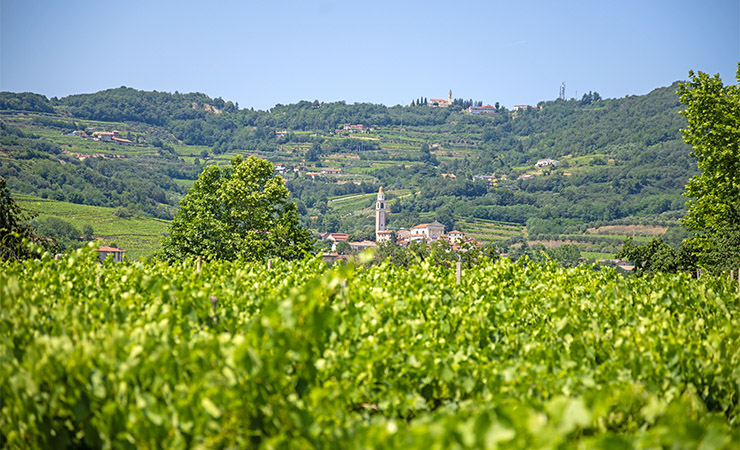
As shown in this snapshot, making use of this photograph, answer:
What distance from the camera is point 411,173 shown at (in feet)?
586

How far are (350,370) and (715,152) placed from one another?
19.2m

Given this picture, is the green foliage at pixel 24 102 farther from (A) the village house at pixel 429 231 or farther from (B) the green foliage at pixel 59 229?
(B) the green foliage at pixel 59 229

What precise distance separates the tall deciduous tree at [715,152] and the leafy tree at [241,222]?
602 inches

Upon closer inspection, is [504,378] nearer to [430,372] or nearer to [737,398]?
[430,372]

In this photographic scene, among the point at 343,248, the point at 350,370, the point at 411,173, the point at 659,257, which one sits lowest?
the point at 343,248

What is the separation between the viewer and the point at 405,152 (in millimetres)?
198500

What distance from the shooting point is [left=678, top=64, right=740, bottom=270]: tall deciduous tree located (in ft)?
65.6

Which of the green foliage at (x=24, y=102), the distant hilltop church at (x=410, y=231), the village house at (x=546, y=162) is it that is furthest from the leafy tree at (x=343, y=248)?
the green foliage at (x=24, y=102)

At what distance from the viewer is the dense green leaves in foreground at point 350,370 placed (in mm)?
2998

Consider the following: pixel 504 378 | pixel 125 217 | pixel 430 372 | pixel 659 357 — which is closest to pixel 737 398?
pixel 659 357

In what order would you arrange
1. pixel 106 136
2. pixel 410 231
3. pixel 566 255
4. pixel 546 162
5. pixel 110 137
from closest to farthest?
pixel 566 255 < pixel 410 231 < pixel 106 136 < pixel 110 137 < pixel 546 162

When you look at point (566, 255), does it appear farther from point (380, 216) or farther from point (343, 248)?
point (380, 216)

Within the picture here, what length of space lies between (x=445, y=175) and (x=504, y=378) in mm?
171015

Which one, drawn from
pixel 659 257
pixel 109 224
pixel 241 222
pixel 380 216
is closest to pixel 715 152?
pixel 659 257
